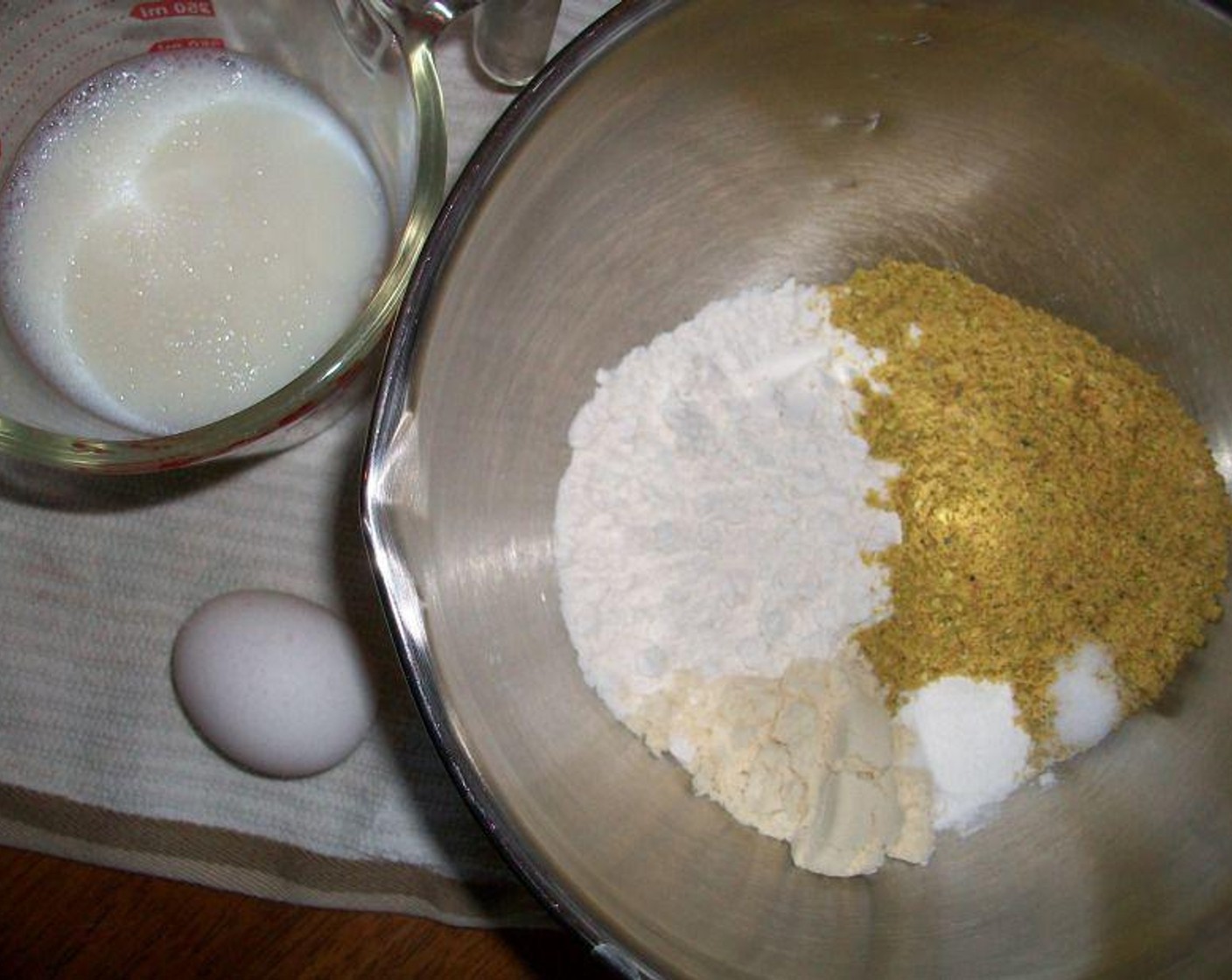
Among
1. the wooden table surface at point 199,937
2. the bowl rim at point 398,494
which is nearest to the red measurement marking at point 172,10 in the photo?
the bowl rim at point 398,494

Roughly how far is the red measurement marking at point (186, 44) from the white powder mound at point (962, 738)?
0.82 meters

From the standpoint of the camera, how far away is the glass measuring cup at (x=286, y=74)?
0.90 metres

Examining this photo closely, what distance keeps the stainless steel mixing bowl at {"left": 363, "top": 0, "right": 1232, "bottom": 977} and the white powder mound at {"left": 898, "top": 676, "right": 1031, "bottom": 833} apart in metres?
0.04

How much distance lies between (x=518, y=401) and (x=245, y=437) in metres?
0.22

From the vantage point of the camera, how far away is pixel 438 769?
1050 millimetres

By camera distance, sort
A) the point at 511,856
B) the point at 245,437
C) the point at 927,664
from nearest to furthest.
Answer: the point at 511,856 → the point at 245,437 → the point at 927,664

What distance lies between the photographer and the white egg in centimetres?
100

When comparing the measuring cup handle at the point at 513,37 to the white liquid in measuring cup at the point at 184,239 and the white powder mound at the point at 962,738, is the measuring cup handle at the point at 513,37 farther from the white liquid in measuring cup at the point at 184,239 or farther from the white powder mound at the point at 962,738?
the white powder mound at the point at 962,738

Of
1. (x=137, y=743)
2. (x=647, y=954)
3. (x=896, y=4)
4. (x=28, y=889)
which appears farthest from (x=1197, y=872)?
(x=28, y=889)

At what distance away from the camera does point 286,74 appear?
3.38 feet

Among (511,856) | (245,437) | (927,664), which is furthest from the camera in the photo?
(927,664)

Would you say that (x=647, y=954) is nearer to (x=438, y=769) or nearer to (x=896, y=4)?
(x=438, y=769)

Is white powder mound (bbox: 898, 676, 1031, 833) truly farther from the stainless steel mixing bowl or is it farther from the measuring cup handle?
the measuring cup handle

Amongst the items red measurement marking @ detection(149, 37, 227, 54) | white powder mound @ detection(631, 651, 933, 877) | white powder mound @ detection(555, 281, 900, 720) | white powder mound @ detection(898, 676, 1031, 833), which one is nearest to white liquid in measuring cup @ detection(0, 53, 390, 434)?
red measurement marking @ detection(149, 37, 227, 54)
